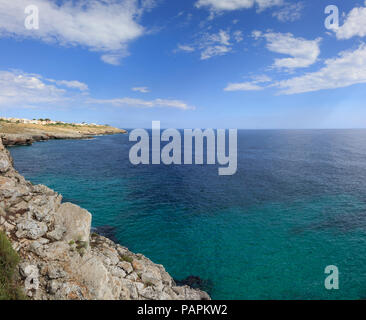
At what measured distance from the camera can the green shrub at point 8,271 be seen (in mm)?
10174

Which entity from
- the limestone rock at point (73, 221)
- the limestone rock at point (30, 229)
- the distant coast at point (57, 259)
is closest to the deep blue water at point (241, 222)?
the distant coast at point (57, 259)

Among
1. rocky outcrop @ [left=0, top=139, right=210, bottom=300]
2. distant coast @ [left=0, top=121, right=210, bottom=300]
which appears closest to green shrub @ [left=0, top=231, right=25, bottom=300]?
distant coast @ [left=0, top=121, right=210, bottom=300]

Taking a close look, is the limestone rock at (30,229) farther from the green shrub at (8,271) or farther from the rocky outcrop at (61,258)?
the green shrub at (8,271)

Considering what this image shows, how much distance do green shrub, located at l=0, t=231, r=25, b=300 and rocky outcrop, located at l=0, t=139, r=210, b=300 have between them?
0.40 metres

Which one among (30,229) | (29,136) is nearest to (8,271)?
(30,229)

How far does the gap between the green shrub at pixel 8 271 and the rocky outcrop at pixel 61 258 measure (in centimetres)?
40

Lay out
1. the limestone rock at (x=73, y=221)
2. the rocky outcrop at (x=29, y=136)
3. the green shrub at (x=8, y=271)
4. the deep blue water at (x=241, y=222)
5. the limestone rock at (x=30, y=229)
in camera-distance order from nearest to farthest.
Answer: the green shrub at (x=8, y=271) → the limestone rock at (x=30, y=229) → the limestone rock at (x=73, y=221) → the deep blue water at (x=241, y=222) → the rocky outcrop at (x=29, y=136)

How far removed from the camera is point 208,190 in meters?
47.2

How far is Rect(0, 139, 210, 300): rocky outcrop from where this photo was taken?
37.5ft

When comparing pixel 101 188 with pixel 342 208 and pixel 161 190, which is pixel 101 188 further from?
pixel 342 208

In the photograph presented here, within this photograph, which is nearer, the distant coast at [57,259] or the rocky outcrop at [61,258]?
the distant coast at [57,259]

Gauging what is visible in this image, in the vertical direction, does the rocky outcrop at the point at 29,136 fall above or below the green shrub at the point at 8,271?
above

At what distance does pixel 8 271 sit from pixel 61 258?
2.45 meters
